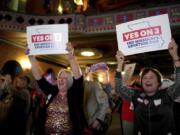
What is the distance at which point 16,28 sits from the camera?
Answer: 6.16 meters

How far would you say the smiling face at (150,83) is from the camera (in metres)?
1.59

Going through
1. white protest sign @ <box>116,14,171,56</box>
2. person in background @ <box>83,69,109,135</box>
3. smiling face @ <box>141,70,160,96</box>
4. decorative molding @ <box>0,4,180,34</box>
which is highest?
decorative molding @ <box>0,4,180,34</box>

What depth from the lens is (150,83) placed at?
160cm

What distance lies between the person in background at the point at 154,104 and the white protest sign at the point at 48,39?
3.46 ft

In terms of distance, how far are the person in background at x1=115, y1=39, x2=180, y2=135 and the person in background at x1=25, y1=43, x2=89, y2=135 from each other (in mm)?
582

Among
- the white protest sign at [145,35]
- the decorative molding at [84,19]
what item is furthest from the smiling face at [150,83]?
the decorative molding at [84,19]

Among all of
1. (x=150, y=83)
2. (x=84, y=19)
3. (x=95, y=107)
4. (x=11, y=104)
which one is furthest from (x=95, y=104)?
(x=84, y=19)

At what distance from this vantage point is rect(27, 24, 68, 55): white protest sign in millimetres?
2070

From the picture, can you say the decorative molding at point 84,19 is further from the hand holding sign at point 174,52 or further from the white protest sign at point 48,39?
the hand holding sign at point 174,52

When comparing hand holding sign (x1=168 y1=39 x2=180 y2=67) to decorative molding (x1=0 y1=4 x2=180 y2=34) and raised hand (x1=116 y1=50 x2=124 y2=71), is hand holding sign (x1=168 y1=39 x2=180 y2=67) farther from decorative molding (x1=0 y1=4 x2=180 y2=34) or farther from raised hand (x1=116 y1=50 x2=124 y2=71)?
decorative molding (x1=0 y1=4 x2=180 y2=34)

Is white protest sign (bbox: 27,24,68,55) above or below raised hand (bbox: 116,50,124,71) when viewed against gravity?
above

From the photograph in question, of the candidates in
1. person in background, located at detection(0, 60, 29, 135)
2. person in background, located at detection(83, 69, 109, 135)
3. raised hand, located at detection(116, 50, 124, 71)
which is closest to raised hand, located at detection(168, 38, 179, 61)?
raised hand, located at detection(116, 50, 124, 71)

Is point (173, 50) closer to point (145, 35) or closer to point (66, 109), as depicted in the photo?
point (145, 35)

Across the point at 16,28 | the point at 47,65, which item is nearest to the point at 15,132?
the point at 16,28
